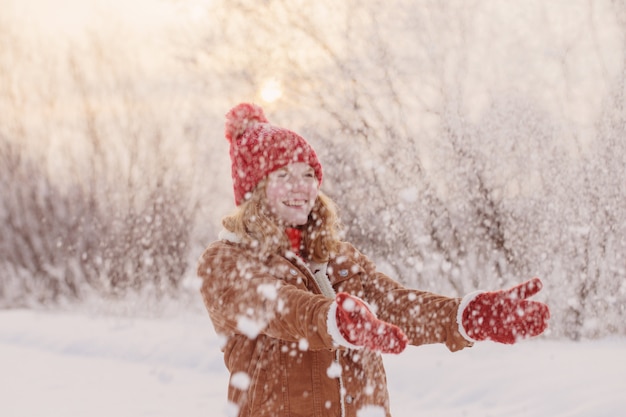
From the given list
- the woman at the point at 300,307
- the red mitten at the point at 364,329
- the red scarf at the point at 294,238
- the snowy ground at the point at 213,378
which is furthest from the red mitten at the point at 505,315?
the snowy ground at the point at 213,378

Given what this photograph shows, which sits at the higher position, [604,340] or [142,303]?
[142,303]

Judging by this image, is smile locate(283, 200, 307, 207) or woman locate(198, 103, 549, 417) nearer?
woman locate(198, 103, 549, 417)

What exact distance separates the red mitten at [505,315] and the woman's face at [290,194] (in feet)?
2.38

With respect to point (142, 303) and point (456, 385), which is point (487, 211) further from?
point (142, 303)

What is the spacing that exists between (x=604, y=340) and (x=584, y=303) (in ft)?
1.99

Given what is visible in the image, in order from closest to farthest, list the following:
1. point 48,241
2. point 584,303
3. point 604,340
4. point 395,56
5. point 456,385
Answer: point 456,385 → point 604,340 → point 584,303 → point 395,56 → point 48,241

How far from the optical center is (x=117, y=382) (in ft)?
21.5

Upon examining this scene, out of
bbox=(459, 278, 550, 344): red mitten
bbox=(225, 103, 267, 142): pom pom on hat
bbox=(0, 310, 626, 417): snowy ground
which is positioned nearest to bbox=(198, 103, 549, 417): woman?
bbox=(459, 278, 550, 344): red mitten

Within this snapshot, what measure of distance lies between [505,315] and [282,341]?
754 millimetres

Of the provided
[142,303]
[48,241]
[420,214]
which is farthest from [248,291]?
[48,241]

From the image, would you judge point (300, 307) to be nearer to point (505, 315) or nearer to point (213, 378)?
point (505, 315)

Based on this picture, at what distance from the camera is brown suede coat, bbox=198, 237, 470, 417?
2105mm

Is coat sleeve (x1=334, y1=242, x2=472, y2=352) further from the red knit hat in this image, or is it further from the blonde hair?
the red knit hat

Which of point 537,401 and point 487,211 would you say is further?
point 487,211
